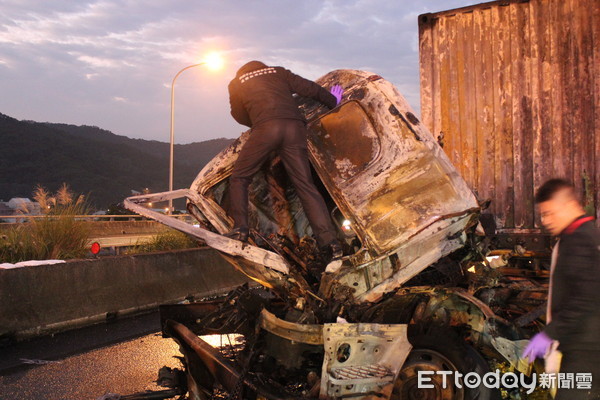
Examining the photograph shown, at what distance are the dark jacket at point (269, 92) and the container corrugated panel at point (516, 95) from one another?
263 cm

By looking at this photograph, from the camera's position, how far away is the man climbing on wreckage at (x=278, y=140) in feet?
12.1

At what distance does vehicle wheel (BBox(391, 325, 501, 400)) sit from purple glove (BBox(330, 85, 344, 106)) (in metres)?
1.80

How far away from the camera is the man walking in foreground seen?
2.40 metres

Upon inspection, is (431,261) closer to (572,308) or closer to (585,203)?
(572,308)

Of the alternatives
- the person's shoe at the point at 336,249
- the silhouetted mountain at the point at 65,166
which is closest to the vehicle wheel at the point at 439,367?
the person's shoe at the point at 336,249

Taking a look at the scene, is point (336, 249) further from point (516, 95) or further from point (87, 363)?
point (516, 95)

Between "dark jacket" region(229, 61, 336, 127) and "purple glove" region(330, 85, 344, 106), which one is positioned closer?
"dark jacket" region(229, 61, 336, 127)

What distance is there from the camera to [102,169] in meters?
80.2

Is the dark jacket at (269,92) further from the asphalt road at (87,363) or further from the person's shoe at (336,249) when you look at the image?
the asphalt road at (87,363)

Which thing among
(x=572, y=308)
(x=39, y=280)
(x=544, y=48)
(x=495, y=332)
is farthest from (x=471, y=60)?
(x=39, y=280)

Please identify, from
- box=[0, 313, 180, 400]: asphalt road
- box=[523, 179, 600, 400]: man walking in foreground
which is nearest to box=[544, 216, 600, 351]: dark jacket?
box=[523, 179, 600, 400]: man walking in foreground

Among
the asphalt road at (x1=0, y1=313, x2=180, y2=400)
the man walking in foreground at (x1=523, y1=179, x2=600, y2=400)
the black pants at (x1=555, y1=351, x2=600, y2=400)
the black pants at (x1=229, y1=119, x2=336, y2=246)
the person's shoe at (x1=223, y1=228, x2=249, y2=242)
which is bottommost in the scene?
the asphalt road at (x1=0, y1=313, x2=180, y2=400)

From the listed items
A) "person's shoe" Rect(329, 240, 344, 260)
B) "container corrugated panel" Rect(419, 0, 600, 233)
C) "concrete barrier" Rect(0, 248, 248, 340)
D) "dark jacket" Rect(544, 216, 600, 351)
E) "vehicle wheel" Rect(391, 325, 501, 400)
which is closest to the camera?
"dark jacket" Rect(544, 216, 600, 351)

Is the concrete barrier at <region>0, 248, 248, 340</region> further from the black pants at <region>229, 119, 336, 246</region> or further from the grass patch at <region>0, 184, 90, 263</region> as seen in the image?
the black pants at <region>229, 119, 336, 246</region>
